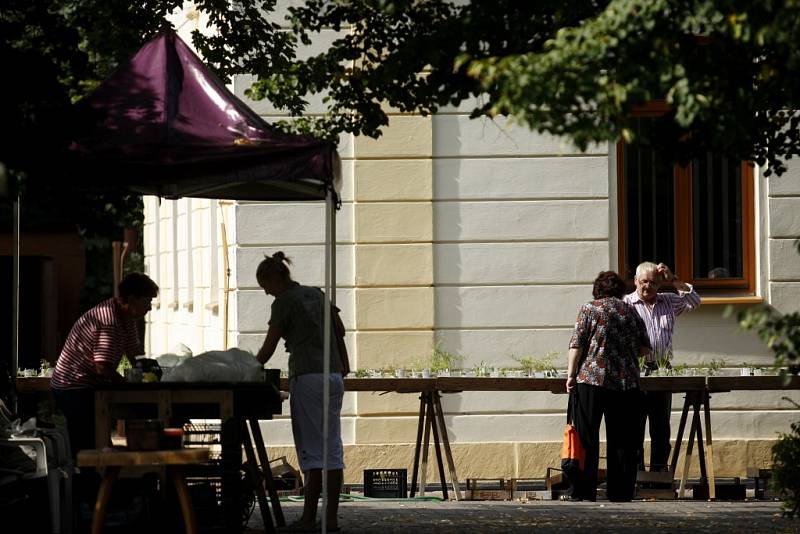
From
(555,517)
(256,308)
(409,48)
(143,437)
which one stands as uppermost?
(409,48)

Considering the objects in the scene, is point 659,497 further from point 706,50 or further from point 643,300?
point 706,50

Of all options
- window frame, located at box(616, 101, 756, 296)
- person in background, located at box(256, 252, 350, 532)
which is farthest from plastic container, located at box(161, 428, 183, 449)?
window frame, located at box(616, 101, 756, 296)

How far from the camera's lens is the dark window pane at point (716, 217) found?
50.0 feet

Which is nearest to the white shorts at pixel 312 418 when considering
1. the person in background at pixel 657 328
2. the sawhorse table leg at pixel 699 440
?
the person in background at pixel 657 328

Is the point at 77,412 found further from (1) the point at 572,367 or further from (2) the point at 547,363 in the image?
(2) the point at 547,363

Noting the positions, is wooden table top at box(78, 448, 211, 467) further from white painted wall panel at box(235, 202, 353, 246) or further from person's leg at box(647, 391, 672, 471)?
white painted wall panel at box(235, 202, 353, 246)

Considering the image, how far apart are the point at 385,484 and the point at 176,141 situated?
15.8 feet

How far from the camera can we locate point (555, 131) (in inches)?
264

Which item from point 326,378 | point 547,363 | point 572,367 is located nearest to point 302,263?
point 547,363

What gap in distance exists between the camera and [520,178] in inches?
581

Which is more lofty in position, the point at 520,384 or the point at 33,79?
the point at 33,79

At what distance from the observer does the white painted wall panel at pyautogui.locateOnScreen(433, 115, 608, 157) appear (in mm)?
14680

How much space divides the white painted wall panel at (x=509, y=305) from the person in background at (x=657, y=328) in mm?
1043

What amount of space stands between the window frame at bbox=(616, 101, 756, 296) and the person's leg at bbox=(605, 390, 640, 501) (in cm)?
278
